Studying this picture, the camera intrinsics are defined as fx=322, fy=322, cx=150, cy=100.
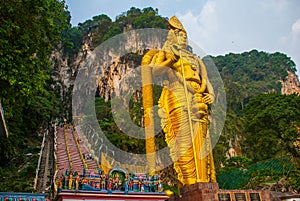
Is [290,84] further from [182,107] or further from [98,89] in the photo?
[182,107]

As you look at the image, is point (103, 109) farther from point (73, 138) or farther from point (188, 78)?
point (188, 78)

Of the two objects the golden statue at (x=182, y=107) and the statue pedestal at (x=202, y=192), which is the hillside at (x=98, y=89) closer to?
the golden statue at (x=182, y=107)

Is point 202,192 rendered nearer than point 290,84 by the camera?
Yes

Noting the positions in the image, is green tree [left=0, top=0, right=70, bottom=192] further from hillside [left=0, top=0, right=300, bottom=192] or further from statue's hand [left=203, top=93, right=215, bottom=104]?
statue's hand [left=203, top=93, right=215, bottom=104]

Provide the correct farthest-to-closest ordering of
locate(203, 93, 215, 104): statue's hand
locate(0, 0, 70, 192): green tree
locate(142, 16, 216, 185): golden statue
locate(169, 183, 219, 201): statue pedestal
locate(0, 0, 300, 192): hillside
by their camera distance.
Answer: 1. locate(0, 0, 300, 192): hillside
2. locate(203, 93, 215, 104): statue's hand
3. locate(0, 0, 70, 192): green tree
4. locate(142, 16, 216, 185): golden statue
5. locate(169, 183, 219, 201): statue pedestal

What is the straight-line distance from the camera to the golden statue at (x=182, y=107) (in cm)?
545

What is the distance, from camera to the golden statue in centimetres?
545

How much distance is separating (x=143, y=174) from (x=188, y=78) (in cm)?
211

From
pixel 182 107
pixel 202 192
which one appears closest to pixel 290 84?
pixel 182 107

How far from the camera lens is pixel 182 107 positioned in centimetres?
580

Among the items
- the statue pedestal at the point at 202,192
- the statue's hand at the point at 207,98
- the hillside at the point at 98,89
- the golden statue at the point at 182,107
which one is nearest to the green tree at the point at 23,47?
the hillside at the point at 98,89

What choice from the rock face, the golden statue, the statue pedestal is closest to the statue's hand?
the golden statue

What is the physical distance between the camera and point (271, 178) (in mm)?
8773

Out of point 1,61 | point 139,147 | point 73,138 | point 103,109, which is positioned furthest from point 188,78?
point 103,109
